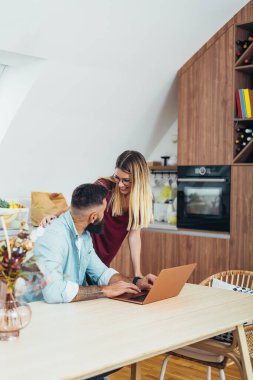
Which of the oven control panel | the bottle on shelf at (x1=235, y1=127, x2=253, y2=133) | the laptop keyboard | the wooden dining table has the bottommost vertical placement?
the wooden dining table

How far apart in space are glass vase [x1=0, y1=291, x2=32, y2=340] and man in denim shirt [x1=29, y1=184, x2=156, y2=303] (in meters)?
0.45

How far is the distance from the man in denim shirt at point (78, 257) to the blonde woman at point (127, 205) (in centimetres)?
28

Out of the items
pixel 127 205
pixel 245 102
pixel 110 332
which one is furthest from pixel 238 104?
pixel 110 332

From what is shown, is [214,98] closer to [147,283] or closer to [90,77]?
[90,77]

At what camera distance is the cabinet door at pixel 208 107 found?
192 inches

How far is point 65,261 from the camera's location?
2.65m

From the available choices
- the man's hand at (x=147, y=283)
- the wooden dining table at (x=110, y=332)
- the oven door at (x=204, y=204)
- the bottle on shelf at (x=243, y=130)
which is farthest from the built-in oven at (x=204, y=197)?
the man's hand at (x=147, y=283)

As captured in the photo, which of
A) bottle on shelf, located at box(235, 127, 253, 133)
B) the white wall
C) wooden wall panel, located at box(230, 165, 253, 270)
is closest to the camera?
the white wall

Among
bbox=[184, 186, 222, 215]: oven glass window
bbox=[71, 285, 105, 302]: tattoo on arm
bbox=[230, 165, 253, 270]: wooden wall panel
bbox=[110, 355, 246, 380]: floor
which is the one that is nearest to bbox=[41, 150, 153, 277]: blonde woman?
bbox=[71, 285, 105, 302]: tattoo on arm

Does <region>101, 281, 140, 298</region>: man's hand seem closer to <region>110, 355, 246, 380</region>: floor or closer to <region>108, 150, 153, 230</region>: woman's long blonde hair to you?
<region>108, 150, 153, 230</region>: woman's long blonde hair

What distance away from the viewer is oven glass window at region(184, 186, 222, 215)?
4945mm

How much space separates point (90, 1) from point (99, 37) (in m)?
0.38

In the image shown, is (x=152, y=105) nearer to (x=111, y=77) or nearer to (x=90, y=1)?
(x=111, y=77)

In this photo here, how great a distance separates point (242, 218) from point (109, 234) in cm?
166
